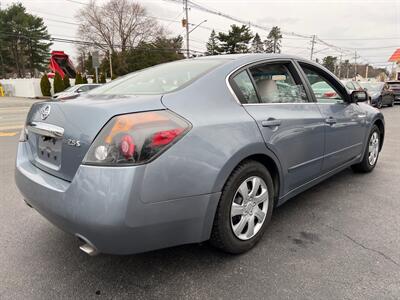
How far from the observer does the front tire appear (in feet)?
7.12

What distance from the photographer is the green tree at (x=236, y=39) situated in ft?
172

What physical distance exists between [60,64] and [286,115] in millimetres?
34890

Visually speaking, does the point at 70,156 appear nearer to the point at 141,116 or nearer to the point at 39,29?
the point at 141,116

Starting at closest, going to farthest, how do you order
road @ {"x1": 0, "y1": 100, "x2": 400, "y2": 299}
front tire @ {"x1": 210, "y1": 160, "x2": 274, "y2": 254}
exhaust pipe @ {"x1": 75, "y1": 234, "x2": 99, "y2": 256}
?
exhaust pipe @ {"x1": 75, "y1": 234, "x2": 99, "y2": 256}, road @ {"x1": 0, "y1": 100, "x2": 400, "y2": 299}, front tire @ {"x1": 210, "y1": 160, "x2": 274, "y2": 254}

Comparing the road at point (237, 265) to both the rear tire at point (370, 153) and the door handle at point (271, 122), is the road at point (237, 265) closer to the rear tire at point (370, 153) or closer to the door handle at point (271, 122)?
the door handle at point (271, 122)

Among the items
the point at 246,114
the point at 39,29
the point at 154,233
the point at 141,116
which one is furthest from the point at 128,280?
the point at 39,29

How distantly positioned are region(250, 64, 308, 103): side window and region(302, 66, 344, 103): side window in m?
0.26

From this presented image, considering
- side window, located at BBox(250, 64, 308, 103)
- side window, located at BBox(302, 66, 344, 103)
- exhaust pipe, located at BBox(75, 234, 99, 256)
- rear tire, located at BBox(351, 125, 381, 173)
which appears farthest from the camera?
rear tire, located at BBox(351, 125, 381, 173)

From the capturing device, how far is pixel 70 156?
1938mm

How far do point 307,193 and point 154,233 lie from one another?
244 centimetres

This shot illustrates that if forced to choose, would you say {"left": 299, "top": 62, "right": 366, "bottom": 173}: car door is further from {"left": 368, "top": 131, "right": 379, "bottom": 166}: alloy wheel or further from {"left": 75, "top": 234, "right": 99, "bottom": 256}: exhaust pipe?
{"left": 75, "top": 234, "right": 99, "bottom": 256}: exhaust pipe

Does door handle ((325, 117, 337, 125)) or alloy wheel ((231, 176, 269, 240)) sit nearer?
alloy wheel ((231, 176, 269, 240))

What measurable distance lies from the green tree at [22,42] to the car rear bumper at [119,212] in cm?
5865

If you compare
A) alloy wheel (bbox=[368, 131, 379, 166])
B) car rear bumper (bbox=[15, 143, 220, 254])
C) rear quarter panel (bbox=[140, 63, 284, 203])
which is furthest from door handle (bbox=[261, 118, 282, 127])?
alloy wheel (bbox=[368, 131, 379, 166])
